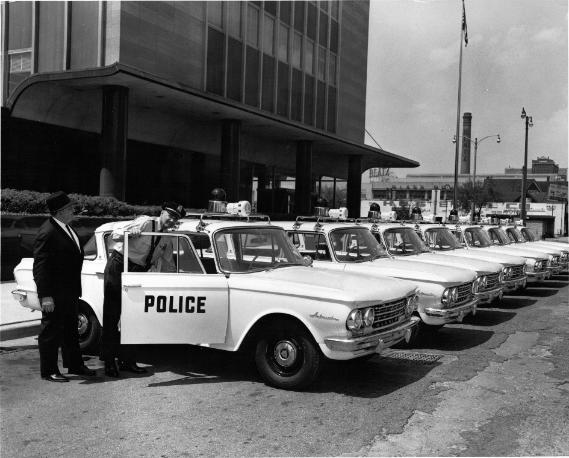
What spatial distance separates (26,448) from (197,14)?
19330 mm

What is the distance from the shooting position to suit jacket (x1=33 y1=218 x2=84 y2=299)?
Answer: 5918 millimetres

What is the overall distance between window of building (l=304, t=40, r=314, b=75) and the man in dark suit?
79.9 ft

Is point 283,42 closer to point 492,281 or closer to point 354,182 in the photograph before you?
point 354,182

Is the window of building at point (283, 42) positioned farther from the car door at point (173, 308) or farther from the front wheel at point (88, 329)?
the car door at point (173, 308)

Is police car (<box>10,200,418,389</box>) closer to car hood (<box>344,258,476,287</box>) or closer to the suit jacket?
the suit jacket

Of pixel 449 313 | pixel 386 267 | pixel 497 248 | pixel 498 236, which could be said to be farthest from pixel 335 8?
pixel 449 313

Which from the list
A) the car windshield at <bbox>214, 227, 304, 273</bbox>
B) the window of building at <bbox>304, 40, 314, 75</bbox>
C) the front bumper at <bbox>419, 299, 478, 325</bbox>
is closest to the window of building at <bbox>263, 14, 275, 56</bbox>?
the window of building at <bbox>304, 40, 314, 75</bbox>

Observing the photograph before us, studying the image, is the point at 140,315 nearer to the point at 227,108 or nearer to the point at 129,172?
the point at 227,108

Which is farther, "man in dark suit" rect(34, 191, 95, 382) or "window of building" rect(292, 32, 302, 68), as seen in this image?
"window of building" rect(292, 32, 302, 68)

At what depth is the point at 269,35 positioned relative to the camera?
2620 cm

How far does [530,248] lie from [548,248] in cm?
115

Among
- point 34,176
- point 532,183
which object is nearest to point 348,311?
point 34,176

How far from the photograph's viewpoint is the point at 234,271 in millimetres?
6211

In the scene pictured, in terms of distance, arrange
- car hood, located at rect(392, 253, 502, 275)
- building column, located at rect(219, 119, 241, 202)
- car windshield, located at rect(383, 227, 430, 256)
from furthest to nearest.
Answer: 1. building column, located at rect(219, 119, 241, 202)
2. car windshield, located at rect(383, 227, 430, 256)
3. car hood, located at rect(392, 253, 502, 275)
